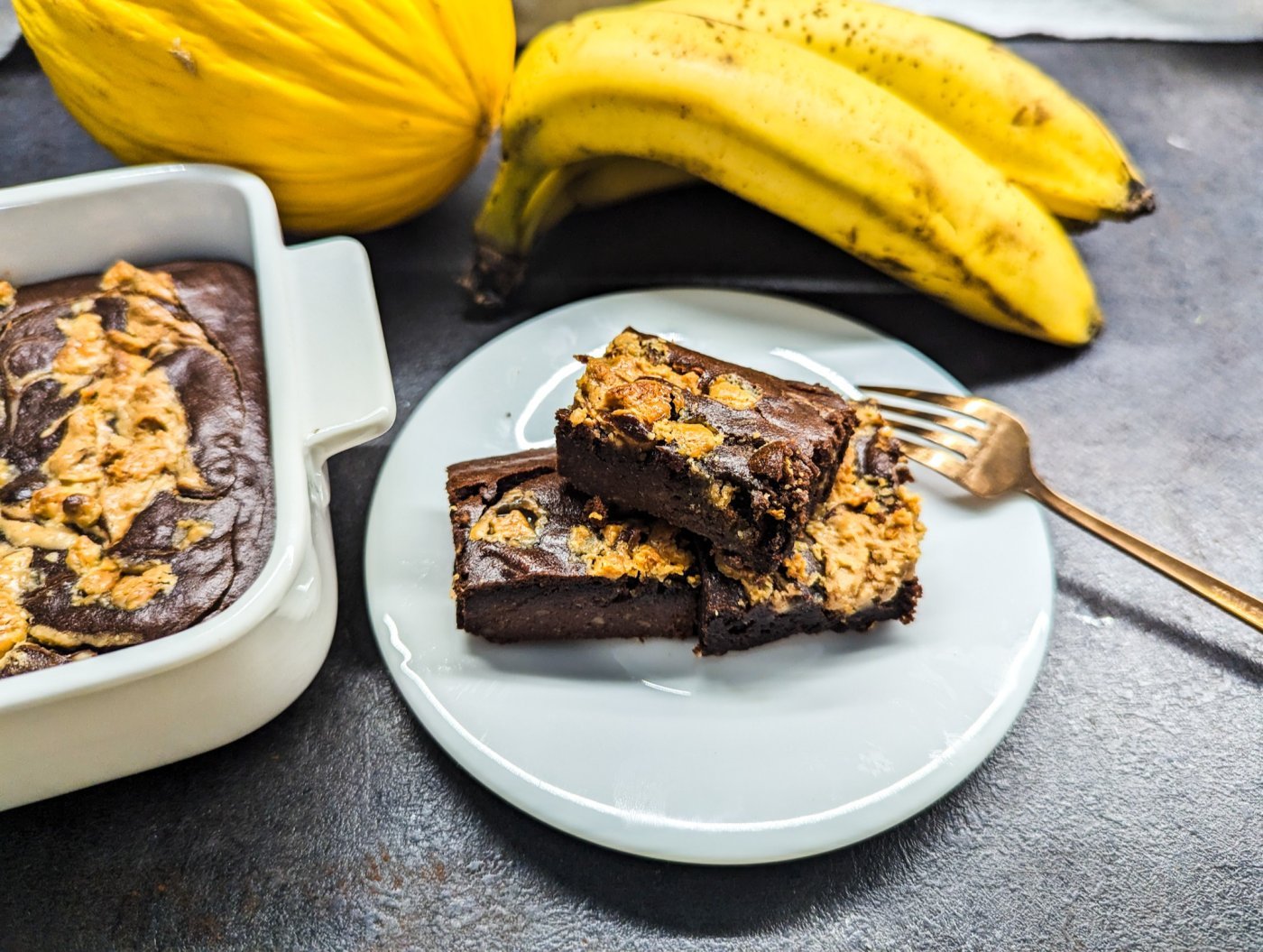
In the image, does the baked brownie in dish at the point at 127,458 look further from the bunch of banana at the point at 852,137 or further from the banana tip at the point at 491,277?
the bunch of banana at the point at 852,137

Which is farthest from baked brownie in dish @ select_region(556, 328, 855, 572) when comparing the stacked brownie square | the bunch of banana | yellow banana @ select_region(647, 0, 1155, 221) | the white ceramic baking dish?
yellow banana @ select_region(647, 0, 1155, 221)

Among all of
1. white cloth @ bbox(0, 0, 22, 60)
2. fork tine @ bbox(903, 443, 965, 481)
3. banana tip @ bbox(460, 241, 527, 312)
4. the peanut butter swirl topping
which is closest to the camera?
the peanut butter swirl topping

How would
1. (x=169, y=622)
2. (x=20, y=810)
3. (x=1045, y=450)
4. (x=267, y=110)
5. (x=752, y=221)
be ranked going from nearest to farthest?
(x=169, y=622), (x=20, y=810), (x=267, y=110), (x=1045, y=450), (x=752, y=221)

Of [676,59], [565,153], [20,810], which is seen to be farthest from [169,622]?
[676,59]

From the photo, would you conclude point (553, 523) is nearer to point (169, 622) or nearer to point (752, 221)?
point (169, 622)

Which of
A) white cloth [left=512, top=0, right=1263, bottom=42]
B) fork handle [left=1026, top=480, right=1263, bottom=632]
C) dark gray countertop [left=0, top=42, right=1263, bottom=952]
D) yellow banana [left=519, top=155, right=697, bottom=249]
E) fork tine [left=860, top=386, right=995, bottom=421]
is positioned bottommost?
dark gray countertop [left=0, top=42, right=1263, bottom=952]

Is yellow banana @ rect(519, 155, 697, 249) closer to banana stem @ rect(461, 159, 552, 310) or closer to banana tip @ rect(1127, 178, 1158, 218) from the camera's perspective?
banana stem @ rect(461, 159, 552, 310)
